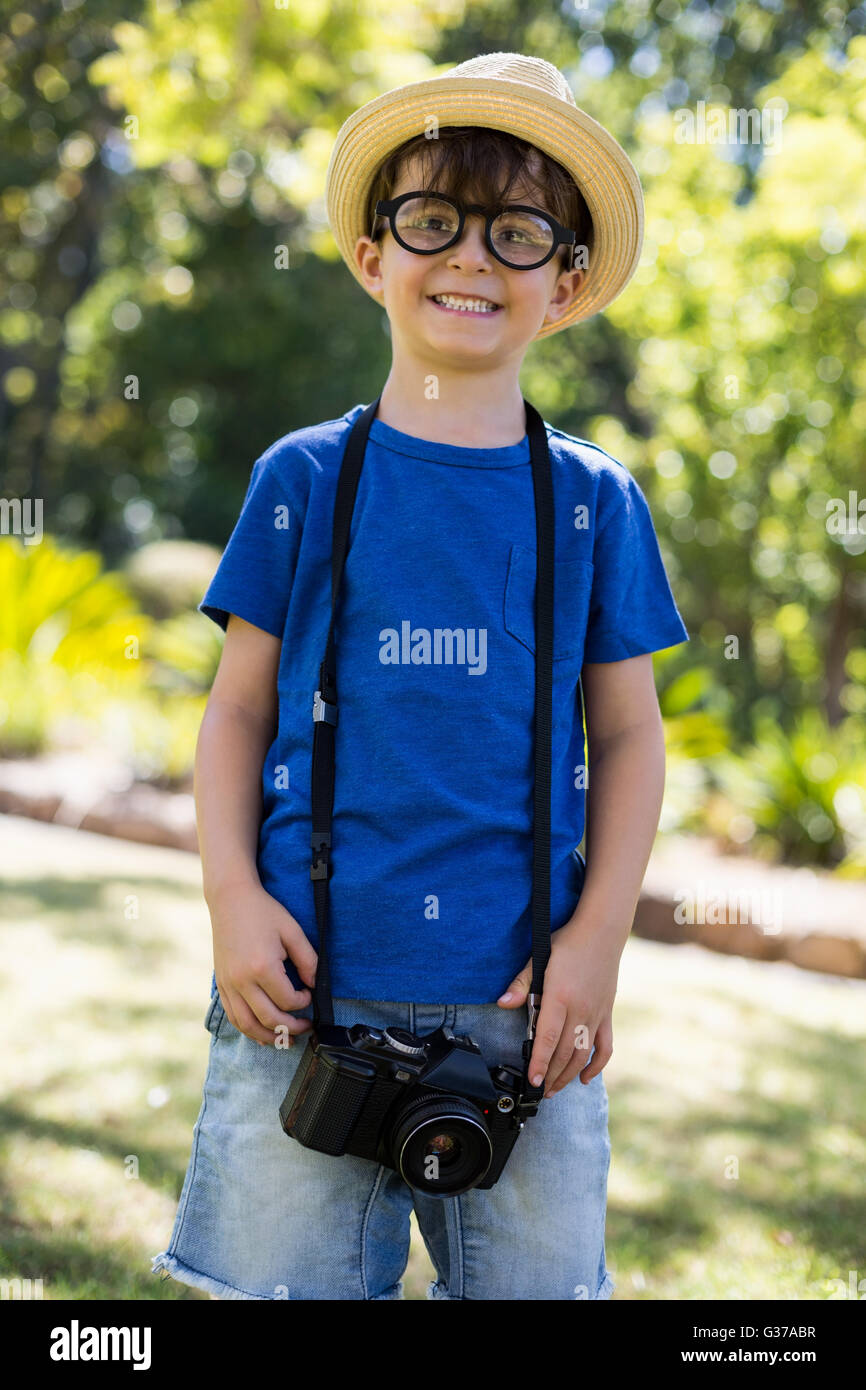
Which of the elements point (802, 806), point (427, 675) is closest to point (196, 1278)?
point (427, 675)

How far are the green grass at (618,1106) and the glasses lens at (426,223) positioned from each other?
5.79 feet

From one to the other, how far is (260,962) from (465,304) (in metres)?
0.85

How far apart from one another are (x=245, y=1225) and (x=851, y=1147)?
2.24 meters

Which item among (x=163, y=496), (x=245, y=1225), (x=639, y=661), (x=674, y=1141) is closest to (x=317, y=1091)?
(x=245, y=1225)

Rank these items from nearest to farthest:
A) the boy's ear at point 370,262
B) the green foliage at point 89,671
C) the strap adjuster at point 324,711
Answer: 1. the strap adjuster at point 324,711
2. the boy's ear at point 370,262
3. the green foliage at point 89,671

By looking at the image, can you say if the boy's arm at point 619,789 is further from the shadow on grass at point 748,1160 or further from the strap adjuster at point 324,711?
the shadow on grass at point 748,1160

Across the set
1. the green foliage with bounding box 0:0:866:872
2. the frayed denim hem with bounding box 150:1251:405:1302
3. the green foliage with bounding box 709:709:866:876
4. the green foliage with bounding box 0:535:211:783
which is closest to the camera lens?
the frayed denim hem with bounding box 150:1251:405:1302

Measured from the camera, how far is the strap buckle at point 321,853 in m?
1.50

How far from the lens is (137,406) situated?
21219 mm

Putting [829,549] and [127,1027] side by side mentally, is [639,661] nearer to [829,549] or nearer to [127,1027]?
[127,1027]

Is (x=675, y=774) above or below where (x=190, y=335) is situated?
below

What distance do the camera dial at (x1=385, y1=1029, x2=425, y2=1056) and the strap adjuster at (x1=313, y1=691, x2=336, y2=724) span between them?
0.37 meters

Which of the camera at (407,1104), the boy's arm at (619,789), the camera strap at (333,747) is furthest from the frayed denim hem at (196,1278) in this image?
the boy's arm at (619,789)
